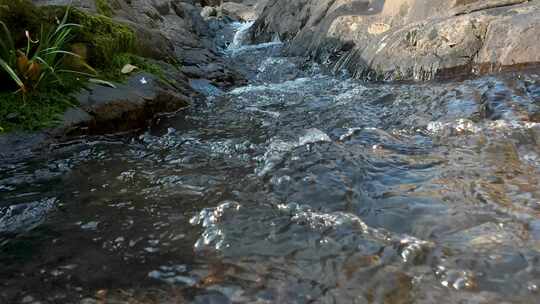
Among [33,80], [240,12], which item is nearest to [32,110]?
[33,80]

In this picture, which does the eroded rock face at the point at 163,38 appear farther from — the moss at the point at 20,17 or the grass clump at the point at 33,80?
the grass clump at the point at 33,80

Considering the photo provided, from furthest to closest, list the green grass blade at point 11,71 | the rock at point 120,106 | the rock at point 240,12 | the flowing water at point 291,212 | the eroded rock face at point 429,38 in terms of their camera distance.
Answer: the rock at point 240,12
the eroded rock face at point 429,38
the rock at point 120,106
the green grass blade at point 11,71
the flowing water at point 291,212

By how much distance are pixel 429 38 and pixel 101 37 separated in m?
4.87

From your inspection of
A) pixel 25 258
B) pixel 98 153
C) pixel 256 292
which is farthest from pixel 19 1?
pixel 256 292

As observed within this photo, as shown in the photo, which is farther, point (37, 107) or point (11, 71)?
point (37, 107)

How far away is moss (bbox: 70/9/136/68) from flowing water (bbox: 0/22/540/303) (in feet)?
4.94

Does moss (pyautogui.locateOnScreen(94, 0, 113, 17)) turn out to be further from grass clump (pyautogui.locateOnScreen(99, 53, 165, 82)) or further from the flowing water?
the flowing water

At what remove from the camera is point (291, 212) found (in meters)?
3.13

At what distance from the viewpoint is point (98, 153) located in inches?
181

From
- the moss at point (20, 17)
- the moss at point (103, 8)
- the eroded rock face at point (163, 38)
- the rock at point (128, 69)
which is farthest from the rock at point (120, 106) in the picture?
the moss at point (103, 8)

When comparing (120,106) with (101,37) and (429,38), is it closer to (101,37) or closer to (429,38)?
(101,37)

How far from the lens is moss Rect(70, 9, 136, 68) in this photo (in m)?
6.11

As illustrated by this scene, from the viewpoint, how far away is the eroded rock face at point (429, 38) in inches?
270

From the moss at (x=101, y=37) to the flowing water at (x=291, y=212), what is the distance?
4.94ft
